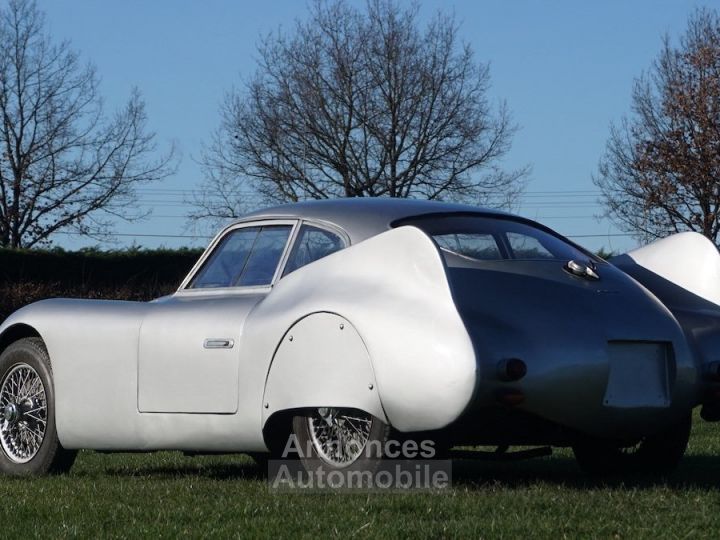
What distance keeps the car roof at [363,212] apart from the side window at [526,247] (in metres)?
0.26

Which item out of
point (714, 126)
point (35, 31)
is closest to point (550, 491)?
point (714, 126)

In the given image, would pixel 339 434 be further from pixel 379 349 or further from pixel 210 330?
pixel 210 330

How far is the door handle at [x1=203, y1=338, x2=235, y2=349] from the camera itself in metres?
6.51

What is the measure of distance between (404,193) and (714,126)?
9.96 meters

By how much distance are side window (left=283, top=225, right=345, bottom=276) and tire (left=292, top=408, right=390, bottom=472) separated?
900 millimetres

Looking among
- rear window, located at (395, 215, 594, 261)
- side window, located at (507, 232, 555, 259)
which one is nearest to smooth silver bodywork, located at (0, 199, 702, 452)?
rear window, located at (395, 215, 594, 261)

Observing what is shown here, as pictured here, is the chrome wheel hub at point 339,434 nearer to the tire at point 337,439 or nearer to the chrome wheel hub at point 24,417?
the tire at point 337,439

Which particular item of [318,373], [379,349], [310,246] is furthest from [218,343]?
[379,349]

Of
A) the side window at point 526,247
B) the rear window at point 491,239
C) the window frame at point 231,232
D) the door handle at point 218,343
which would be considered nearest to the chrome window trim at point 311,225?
the window frame at point 231,232

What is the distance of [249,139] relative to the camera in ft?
136

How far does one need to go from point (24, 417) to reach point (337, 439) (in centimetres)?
240

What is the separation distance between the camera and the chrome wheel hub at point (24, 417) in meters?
7.55

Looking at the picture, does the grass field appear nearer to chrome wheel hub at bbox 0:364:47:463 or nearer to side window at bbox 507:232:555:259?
chrome wheel hub at bbox 0:364:47:463

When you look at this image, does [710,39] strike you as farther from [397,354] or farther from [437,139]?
[397,354]
